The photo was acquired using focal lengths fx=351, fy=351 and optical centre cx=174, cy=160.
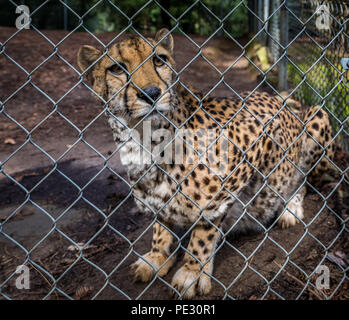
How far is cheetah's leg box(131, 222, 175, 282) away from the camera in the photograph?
2.41 metres

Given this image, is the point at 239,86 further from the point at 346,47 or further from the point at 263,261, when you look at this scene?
the point at 263,261

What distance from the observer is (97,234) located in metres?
1.42

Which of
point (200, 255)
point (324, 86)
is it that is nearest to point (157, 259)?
point (200, 255)

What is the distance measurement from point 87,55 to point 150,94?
0.52 metres

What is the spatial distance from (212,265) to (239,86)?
558cm

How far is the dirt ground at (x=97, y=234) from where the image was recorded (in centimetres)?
210

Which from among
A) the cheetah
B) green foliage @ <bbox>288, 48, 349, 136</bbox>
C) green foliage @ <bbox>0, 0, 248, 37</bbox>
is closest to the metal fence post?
green foliage @ <bbox>288, 48, 349, 136</bbox>

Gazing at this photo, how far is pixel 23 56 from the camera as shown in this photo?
7848mm
